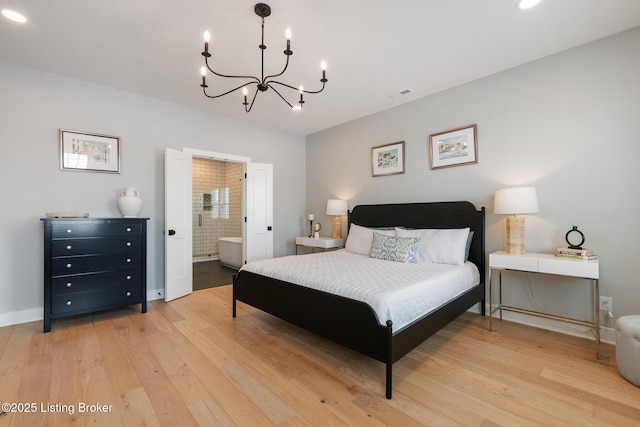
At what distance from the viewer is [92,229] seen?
300cm

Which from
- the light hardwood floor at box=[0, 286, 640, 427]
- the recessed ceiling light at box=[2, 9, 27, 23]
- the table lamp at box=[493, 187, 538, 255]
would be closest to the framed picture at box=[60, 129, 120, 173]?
the recessed ceiling light at box=[2, 9, 27, 23]

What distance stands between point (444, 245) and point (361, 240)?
1.11 m

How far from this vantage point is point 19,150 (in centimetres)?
298

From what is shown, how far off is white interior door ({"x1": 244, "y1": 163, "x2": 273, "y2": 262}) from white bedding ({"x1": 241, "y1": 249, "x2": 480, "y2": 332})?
5.46 feet

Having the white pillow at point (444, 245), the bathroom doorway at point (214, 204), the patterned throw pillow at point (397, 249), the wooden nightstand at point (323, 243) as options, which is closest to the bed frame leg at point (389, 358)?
the patterned throw pillow at point (397, 249)

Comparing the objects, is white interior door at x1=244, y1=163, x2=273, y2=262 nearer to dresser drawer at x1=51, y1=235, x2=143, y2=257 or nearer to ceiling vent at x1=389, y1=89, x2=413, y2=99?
dresser drawer at x1=51, y1=235, x2=143, y2=257

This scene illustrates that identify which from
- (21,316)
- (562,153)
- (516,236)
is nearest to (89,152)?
(21,316)

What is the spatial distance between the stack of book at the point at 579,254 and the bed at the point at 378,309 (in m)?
0.78

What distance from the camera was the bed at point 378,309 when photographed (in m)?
1.86

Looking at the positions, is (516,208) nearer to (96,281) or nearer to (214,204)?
(96,281)

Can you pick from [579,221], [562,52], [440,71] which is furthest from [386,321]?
[562,52]

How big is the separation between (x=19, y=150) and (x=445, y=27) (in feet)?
14.5

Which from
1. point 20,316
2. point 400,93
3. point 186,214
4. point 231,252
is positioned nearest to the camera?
point 20,316

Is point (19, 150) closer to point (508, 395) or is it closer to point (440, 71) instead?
point (440, 71)
